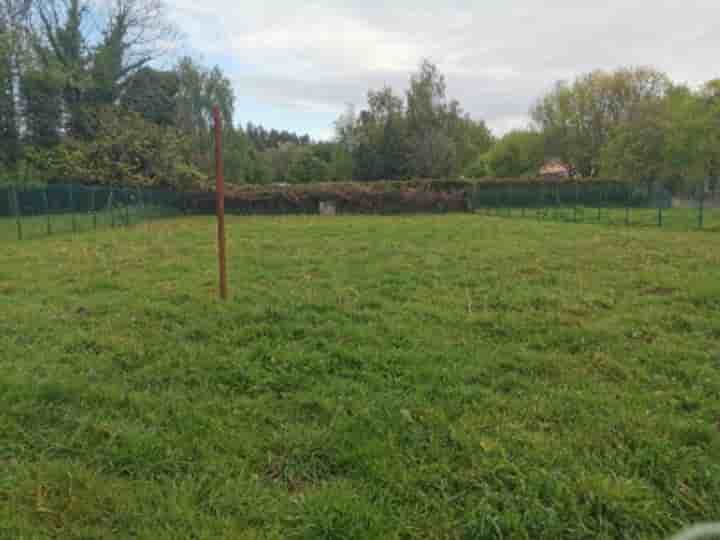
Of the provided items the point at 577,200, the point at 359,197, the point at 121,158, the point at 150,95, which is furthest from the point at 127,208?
the point at 577,200

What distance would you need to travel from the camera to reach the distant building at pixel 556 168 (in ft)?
109

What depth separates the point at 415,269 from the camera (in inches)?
221

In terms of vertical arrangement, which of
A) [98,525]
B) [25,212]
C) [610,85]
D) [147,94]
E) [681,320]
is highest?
[610,85]

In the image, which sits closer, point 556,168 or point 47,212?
point 47,212

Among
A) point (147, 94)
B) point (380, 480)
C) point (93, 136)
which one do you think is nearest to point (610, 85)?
point (147, 94)

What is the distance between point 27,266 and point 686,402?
24.5ft

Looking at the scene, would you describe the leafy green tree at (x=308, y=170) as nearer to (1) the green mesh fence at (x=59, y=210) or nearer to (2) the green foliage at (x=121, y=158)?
(2) the green foliage at (x=121, y=158)

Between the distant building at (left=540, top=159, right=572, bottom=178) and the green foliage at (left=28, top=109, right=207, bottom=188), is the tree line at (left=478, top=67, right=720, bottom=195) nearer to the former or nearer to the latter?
the distant building at (left=540, top=159, right=572, bottom=178)

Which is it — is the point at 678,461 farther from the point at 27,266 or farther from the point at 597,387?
the point at 27,266

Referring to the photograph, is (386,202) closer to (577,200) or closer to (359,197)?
(359,197)

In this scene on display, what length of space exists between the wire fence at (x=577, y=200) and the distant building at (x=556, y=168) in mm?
15700

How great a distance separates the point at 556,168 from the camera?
122ft

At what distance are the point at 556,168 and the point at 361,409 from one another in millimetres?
39675

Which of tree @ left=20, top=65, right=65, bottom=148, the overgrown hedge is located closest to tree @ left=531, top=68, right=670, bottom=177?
the overgrown hedge
